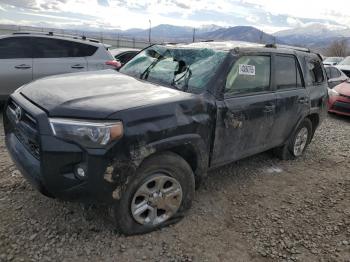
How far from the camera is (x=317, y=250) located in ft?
10.9

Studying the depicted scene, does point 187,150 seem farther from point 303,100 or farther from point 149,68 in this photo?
point 303,100

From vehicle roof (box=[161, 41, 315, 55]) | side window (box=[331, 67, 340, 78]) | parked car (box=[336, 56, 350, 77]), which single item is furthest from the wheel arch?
parked car (box=[336, 56, 350, 77])

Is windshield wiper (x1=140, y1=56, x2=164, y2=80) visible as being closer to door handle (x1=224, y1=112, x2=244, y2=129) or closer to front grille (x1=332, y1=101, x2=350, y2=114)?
door handle (x1=224, y1=112, x2=244, y2=129)

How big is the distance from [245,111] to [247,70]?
0.50m

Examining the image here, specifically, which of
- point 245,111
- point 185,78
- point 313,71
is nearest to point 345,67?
point 313,71

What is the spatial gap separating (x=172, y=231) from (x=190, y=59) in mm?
1868

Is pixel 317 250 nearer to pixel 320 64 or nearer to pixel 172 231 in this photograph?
pixel 172 231

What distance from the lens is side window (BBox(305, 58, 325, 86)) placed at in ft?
17.0

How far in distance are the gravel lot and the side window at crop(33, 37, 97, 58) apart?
292 centimetres

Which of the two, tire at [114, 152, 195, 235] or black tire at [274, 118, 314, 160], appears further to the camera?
black tire at [274, 118, 314, 160]

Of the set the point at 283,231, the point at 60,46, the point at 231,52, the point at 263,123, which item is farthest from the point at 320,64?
the point at 60,46

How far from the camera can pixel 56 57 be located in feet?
23.3

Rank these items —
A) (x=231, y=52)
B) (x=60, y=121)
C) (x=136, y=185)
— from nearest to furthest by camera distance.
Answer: (x=60, y=121) → (x=136, y=185) → (x=231, y=52)

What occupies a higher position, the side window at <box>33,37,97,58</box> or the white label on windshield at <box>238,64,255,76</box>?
the white label on windshield at <box>238,64,255,76</box>
